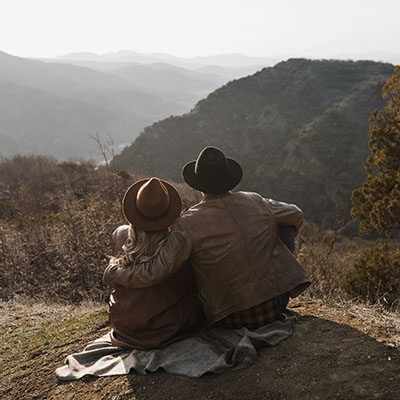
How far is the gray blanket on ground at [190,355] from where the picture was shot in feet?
7.90

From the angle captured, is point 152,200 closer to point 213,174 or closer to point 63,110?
point 213,174

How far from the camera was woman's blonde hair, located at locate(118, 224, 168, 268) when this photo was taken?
8.20ft

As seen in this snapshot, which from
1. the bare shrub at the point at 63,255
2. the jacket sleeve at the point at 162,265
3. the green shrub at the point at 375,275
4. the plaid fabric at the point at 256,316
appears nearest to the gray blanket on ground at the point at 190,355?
the plaid fabric at the point at 256,316

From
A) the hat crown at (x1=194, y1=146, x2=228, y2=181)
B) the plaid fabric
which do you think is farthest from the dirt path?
the hat crown at (x1=194, y1=146, x2=228, y2=181)

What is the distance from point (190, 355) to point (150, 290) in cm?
50

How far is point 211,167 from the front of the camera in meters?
2.57

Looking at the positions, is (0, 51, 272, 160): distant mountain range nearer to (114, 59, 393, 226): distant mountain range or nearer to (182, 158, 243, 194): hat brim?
(114, 59, 393, 226): distant mountain range

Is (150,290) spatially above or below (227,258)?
below

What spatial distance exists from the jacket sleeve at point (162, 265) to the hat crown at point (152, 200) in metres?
0.15

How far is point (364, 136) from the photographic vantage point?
34938 millimetres

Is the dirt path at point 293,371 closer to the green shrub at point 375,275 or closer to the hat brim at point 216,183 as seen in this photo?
the hat brim at point 216,183

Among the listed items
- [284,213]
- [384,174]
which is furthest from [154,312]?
[384,174]

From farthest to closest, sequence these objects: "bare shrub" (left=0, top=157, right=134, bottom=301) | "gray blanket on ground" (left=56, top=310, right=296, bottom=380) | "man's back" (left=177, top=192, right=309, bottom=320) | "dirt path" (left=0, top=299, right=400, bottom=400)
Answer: "bare shrub" (left=0, top=157, right=134, bottom=301) → "man's back" (left=177, top=192, right=309, bottom=320) → "gray blanket on ground" (left=56, top=310, right=296, bottom=380) → "dirt path" (left=0, top=299, right=400, bottom=400)

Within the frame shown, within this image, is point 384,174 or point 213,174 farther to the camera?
point 384,174
